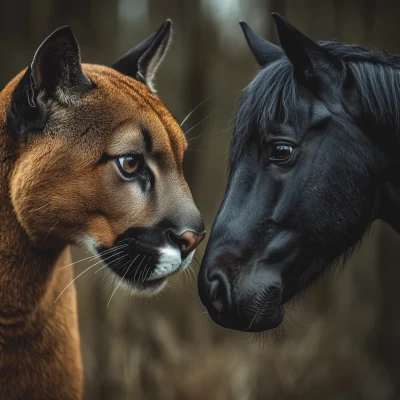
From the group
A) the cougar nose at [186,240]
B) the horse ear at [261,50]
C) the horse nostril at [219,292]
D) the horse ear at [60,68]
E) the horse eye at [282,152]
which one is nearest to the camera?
the horse nostril at [219,292]

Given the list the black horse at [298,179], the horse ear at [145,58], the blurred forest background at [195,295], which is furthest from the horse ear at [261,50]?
the blurred forest background at [195,295]

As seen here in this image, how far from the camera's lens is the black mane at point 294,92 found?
3.22 metres

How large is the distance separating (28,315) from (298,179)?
1.64 meters

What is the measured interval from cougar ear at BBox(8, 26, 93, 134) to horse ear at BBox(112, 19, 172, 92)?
0.80 meters

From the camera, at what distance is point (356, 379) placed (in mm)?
6961

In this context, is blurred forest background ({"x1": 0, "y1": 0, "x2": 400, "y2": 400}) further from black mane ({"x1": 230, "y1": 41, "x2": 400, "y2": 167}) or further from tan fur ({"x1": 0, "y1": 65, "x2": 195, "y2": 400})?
black mane ({"x1": 230, "y1": 41, "x2": 400, "y2": 167})

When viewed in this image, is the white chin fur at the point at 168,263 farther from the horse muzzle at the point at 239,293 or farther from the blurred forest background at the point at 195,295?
the blurred forest background at the point at 195,295

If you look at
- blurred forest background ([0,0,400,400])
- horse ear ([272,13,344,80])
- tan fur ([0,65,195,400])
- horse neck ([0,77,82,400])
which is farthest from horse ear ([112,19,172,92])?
blurred forest background ([0,0,400,400])

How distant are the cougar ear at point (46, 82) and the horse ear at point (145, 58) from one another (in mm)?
795

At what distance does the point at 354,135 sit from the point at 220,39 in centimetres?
457

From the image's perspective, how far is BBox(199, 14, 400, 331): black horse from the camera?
3127mm

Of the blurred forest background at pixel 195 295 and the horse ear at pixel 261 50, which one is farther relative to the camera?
the blurred forest background at pixel 195 295

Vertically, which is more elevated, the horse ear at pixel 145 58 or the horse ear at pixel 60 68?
the horse ear at pixel 60 68

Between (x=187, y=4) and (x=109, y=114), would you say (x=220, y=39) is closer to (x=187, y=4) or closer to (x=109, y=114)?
(x=187, y=4)
